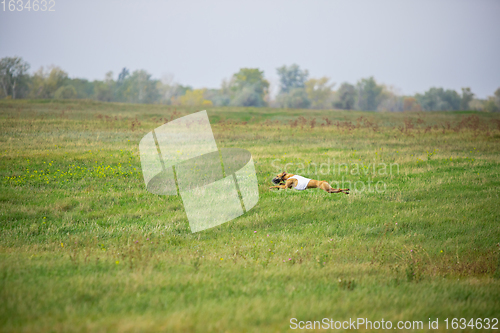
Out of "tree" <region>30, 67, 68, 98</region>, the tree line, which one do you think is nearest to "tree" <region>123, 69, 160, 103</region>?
the tree line

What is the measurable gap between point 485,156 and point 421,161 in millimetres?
4169

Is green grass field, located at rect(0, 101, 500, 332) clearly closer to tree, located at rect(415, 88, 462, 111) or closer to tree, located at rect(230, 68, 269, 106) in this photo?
tree, located at rect(230, 68, 269, 106)

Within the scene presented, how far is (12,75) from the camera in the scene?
221ft

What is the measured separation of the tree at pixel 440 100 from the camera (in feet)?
331

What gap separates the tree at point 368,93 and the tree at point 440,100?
45.2 ft

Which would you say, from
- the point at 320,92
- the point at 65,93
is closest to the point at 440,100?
the point at 320,92

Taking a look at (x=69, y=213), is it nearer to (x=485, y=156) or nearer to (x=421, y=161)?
(x=421, y=161)

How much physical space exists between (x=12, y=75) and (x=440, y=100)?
352 ft

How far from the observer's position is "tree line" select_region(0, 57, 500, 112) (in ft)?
265

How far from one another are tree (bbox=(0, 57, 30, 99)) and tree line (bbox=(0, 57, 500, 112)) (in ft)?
7.05

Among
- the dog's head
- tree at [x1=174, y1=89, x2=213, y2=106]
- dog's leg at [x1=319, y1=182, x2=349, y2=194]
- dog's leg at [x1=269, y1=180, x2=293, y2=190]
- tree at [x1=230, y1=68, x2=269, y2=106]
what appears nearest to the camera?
dog's leg at [x1=319, y1=182, x2=349, y2=194]

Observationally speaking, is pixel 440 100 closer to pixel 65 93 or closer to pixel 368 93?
pixel 368 93

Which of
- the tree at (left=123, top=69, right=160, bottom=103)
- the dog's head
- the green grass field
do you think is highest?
the tree at (left=123, top=69, right=160, bottom=103)

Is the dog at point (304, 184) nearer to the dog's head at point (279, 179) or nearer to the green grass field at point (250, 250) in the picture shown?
the dog's head at point (279, 179)
